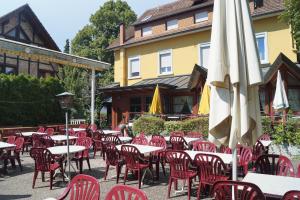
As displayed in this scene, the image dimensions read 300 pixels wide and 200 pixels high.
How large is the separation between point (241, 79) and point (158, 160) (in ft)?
15.1

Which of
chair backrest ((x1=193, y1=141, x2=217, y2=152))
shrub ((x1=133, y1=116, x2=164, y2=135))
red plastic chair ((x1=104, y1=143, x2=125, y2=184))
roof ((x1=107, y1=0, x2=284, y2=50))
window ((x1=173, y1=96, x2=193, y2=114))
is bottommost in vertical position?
red plastic chair ((x1=104, y1=143, x2=125, y2=184))

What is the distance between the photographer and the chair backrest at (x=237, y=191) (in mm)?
3680

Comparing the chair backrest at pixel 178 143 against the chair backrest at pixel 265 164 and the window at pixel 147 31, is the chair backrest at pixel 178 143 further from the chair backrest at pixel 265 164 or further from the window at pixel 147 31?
the window at pixel 147 31

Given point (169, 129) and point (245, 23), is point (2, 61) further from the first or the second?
point (245, 23)

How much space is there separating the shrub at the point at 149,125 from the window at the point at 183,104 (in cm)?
465

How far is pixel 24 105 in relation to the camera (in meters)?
19.6

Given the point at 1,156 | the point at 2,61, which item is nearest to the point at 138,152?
the point at 1,156

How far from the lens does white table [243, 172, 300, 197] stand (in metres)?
3.92

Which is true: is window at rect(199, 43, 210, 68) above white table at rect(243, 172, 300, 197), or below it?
above

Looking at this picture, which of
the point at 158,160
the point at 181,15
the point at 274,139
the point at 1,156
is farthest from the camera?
the point at 181,15

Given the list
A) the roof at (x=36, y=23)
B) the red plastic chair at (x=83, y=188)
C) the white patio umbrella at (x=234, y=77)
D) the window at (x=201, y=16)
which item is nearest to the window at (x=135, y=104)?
the window at (x=201, y=16)

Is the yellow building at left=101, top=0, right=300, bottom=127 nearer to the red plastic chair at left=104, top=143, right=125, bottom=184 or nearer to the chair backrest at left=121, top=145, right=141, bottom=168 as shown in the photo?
the red plastic chair at left=104, top=143, right=125, bottom=184

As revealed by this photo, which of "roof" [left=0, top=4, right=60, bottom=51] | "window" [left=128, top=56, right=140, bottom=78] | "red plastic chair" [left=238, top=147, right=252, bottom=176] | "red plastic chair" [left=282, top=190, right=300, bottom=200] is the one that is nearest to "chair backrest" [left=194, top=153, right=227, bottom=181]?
"red plastic chair" [left=238, top=147, right=252, bottom=176]

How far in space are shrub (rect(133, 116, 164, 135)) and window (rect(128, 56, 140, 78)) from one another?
877cm
